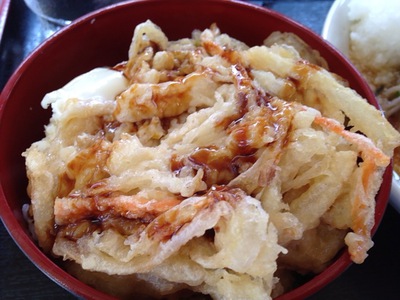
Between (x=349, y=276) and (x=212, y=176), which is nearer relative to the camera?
(x=212, y=176)

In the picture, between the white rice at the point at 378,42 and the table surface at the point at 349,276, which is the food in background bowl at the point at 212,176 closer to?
the table surface at the point at 349,276

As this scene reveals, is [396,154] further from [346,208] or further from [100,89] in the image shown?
[100,89]

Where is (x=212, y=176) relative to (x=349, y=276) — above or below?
above

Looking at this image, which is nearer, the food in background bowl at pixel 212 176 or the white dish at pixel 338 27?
the food in background bowl at pixel 212 176

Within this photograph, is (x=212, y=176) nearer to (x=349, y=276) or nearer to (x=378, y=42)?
(x=349, y=276)

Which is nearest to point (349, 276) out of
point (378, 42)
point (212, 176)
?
point (212, 176)

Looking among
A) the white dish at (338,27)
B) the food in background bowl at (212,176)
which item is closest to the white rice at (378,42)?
the white dish at (338,27)

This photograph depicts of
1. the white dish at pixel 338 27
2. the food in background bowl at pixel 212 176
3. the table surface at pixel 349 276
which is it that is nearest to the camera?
the food in background bowl at pixel 212 176

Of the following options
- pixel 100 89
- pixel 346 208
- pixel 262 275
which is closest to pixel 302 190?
pixel 346 208
